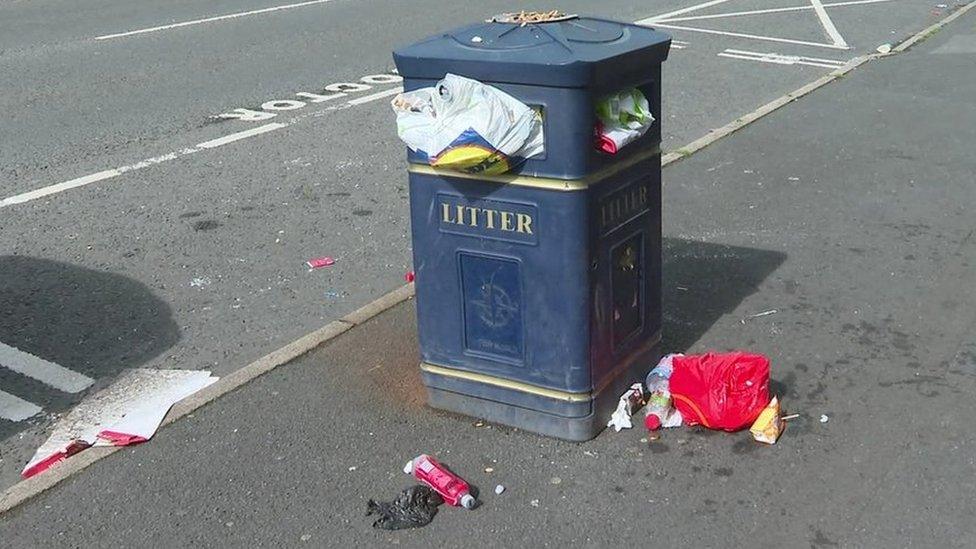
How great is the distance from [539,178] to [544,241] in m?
0.23

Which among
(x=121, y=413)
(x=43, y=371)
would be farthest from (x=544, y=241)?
(x=43, y=371)

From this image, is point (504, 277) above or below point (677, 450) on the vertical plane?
above

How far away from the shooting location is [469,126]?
392 cm

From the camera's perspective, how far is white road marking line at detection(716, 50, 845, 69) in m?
13.0

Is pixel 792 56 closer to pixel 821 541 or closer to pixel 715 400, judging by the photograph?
pixel 715 400

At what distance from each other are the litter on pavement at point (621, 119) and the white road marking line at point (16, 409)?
2606mm

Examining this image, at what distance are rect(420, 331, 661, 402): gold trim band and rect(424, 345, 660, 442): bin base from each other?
2 cm

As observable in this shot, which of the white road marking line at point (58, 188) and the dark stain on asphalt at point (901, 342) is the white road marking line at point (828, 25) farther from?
the dark stain on asphalt at point (901, 342)

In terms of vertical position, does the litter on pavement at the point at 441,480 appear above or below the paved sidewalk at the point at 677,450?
above

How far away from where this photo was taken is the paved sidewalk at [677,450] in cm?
377

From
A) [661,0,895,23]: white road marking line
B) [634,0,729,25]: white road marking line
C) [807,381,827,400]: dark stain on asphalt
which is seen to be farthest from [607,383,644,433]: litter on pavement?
[661,0,895,23]: white road marking line

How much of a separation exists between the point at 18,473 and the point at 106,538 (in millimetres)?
756

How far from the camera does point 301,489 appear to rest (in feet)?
13.2

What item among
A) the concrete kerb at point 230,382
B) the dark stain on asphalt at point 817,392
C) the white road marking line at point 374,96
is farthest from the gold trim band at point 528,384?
the white road marking line at point 374,96
